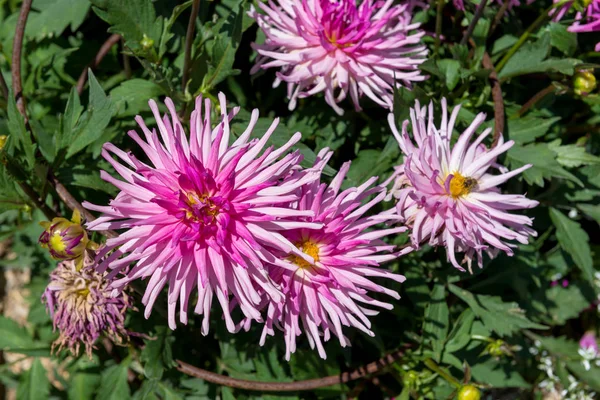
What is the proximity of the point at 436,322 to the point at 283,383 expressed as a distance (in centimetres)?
54

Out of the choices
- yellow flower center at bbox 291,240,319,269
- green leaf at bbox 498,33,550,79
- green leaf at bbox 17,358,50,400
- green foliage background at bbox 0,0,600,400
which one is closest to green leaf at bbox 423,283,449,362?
green foliage background at bbox 0,0,600,400

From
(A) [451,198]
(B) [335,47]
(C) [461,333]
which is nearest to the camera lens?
(A) [451,198]

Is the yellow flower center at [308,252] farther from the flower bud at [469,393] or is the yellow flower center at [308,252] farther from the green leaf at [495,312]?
the green leaf at [495,312]

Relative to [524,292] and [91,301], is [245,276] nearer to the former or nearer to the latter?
[91,301]

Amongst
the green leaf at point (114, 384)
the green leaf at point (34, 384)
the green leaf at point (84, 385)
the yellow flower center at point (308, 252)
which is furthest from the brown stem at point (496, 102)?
the green leaf at point (34, 384)

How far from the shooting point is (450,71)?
1919 millimetres

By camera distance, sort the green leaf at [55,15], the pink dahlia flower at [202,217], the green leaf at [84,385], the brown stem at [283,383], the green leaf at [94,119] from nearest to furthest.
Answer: the pink dahlia flower at [202,217] < the green leaf at [94,119] < the brown stem at [283,383] < the green leaf at [55,15] < the green leaf at [84,385]

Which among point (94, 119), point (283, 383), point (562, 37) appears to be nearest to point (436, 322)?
point (283, 383)

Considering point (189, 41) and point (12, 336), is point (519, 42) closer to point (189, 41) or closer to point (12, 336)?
point (189, 41)

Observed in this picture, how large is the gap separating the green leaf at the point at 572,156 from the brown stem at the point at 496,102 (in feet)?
0.92

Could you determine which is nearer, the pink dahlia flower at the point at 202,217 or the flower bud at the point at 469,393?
the pink dahlia flower at the point at 202,217

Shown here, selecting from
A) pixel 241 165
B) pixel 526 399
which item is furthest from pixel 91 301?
pixel 526 399

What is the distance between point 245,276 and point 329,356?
0.96 metres

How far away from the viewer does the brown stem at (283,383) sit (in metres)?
1.79
